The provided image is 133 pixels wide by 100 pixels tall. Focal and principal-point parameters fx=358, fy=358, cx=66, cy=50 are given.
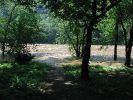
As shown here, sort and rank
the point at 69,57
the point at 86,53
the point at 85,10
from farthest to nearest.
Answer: the point at 69,57, the point at 85,10, the point at 86,53

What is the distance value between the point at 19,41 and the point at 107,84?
19.6 m

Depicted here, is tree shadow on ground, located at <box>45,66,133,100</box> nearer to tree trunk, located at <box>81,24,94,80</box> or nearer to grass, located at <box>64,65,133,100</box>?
grass, located at <box>64,65,133,100</box>

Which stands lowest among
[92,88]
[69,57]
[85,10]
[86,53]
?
[69,57]

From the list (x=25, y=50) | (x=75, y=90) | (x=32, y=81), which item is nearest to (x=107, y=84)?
(x=75, y=90)

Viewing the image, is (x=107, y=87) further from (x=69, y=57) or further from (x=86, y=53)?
(x=69, y=57)

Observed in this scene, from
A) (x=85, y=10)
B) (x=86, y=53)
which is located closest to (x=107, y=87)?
(x=86, y=53)

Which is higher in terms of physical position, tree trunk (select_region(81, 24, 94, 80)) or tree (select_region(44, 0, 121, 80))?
tree (select_region(44, 0, 121, 80))

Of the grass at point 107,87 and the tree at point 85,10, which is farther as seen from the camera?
the tree at point 85,10

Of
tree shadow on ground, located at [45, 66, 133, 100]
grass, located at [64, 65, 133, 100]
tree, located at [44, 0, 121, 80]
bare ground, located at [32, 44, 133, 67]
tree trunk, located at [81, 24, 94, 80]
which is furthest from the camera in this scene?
bare ground, located at [32, 44, 133, 67]

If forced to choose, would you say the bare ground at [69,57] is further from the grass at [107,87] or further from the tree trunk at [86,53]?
the tree trunk at [86,53]

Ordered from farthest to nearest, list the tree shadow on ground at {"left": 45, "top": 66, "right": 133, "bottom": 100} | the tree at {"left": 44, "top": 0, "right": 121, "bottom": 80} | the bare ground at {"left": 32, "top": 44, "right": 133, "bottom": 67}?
the bare ground at {"left": 32, "top": 44, "right": 133, "bottom": 67} → the tree at {"left": 44, "top": 0, "right": 121, "bottom": 80} → the tree shadow on ground at {"left": 45, "top": 66, "right": 133, "bottom": 100}

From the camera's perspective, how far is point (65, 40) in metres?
53.4

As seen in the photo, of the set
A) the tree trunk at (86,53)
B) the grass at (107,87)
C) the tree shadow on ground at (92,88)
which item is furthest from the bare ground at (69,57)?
the tree shadow on ground at (92,88)

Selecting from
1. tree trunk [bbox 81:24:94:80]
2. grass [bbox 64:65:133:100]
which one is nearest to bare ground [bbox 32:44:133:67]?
grass [bbox 64:65:133:100]
